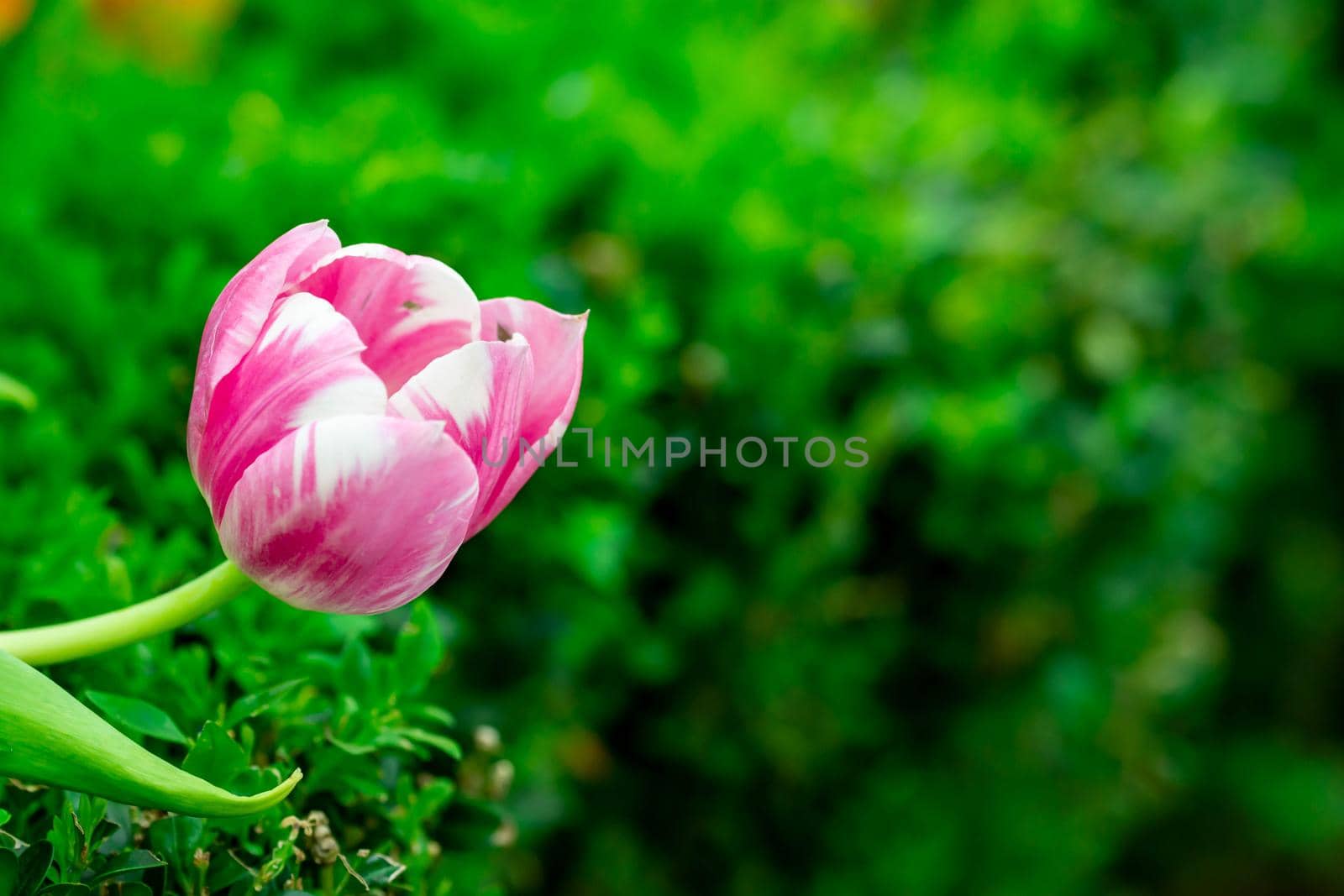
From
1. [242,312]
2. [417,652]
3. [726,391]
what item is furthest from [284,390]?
[726,391]

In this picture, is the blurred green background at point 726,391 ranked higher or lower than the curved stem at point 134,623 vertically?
lower

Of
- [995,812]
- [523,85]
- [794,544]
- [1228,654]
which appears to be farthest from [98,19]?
[1228,654]

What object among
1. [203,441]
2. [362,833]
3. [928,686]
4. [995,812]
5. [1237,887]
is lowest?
[1237,887]

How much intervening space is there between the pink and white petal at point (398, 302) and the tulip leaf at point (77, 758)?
0.24m

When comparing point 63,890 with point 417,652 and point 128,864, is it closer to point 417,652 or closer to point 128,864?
point 128,864

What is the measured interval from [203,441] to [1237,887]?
3474mm

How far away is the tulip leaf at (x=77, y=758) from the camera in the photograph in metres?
0.52

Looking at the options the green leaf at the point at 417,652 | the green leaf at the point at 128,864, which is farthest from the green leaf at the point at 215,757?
the green leaf at the point at 417,652

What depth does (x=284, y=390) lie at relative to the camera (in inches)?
22.9

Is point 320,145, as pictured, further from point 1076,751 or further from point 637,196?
point 1076,751

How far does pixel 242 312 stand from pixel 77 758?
225 millimetres

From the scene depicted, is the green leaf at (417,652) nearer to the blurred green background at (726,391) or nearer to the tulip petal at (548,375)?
the blurred green background at (726,391)

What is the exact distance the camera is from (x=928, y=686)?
186cm

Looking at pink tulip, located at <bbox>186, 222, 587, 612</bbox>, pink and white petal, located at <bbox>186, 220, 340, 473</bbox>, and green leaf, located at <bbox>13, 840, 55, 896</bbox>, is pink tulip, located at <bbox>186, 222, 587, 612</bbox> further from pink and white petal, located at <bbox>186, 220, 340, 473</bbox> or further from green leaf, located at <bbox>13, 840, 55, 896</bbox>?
green leaf, located at <bbox>13, 840, 55, 896</bbox>
